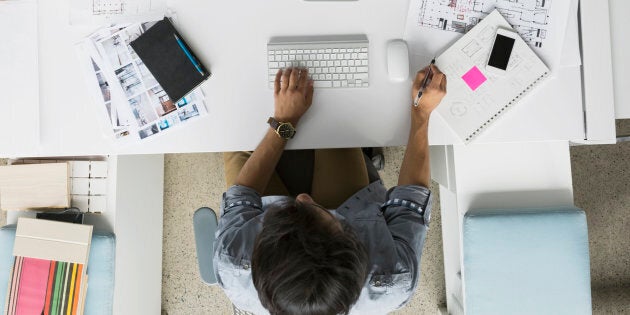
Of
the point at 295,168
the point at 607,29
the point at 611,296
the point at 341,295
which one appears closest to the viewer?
the point at 341,295

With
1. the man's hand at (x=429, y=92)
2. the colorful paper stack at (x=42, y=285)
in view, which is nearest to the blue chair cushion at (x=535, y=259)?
the man's hand at (x=429, y=92)

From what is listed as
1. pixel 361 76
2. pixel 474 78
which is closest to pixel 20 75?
pixel 361 76

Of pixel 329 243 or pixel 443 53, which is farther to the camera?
pixel 443 53

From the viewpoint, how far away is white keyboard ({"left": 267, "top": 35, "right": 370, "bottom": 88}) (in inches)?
47.2

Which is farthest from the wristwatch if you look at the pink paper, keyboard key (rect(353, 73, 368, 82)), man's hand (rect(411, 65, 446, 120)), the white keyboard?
the pink paper

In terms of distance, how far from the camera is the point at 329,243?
842 millimetres

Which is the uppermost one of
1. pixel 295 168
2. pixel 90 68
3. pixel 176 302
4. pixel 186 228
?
pixel 90 68

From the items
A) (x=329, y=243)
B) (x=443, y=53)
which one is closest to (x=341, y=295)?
(x=329, y=243)

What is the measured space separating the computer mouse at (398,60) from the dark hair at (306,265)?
1.60 ft

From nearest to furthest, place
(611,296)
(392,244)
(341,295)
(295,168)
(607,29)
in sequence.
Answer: (341,295)
(392,244)
(607,29)
(295,168)
(611,296)

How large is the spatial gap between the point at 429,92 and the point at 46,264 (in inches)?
47.0

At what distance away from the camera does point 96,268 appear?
1350mm

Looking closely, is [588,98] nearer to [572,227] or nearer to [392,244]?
[572,227]

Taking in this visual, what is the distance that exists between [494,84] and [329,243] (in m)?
0.67
